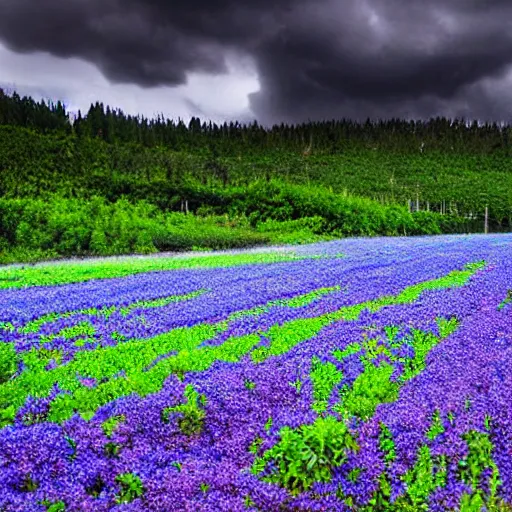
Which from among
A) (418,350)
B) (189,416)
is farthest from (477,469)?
(418,350)

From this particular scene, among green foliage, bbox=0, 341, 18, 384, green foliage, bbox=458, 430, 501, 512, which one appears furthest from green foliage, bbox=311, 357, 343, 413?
green foliage, bbox=0, 341, 18, 384

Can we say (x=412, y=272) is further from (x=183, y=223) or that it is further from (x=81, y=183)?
(x=81, y=183)

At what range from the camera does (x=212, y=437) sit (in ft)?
20.0

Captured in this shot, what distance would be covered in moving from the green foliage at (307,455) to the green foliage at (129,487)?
1.13 metres

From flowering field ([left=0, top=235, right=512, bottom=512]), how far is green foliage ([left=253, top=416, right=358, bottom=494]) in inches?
0.6

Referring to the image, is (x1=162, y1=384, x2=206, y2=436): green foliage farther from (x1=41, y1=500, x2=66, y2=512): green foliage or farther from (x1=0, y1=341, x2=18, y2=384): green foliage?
(x1=0, y1=341, x2=18, y2=384): green foliage

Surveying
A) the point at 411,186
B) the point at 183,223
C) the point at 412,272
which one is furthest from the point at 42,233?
the point at 411,186

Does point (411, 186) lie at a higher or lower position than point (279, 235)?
higher

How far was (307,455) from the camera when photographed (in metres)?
5.25

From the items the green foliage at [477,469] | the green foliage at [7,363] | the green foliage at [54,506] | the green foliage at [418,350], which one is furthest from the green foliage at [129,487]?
the green foliage at [7,363]

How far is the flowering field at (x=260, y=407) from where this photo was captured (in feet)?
16.5

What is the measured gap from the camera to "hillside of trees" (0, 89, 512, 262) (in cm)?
4556

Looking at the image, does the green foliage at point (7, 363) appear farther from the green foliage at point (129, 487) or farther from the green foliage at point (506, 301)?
the green foliage at point (506, 301)

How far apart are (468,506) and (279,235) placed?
37210mm
